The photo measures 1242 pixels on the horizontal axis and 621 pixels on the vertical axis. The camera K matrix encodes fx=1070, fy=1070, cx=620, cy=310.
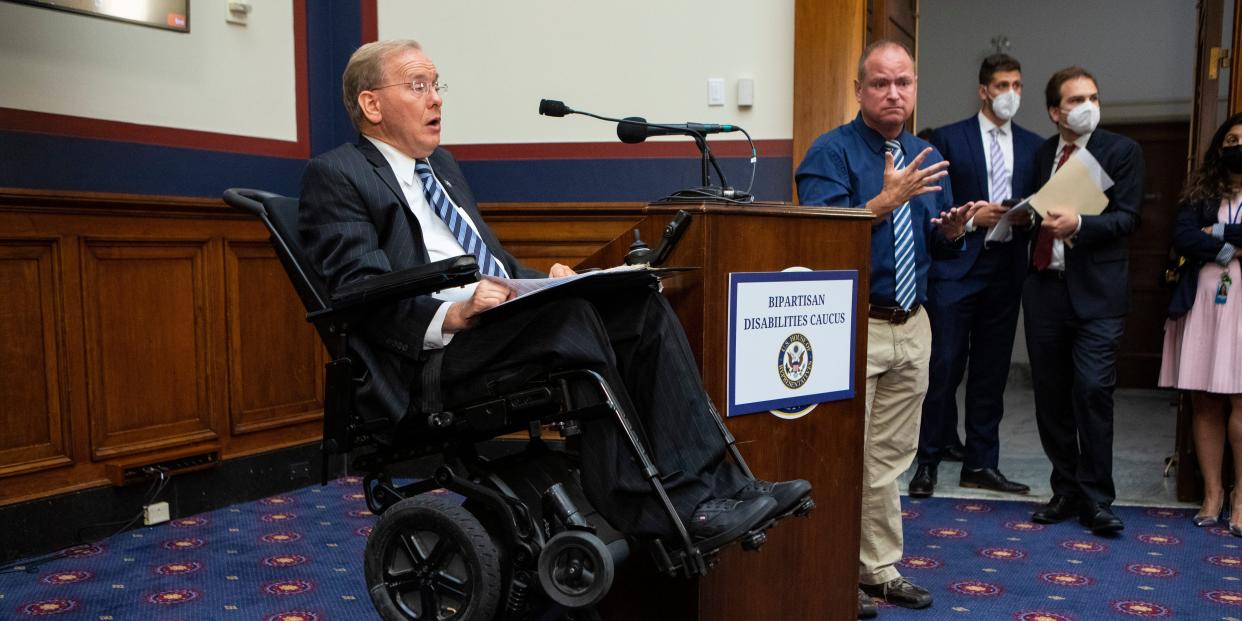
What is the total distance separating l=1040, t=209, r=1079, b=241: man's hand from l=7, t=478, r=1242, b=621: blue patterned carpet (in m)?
1.02

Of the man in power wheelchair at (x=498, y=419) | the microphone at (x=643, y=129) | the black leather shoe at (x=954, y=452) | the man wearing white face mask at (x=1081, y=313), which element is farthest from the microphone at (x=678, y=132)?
the black leather shoe at (x=954, y=452)

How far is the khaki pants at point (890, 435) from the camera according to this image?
2.79m

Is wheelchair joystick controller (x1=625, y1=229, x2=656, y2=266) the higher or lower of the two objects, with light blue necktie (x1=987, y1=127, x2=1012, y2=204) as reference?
lower

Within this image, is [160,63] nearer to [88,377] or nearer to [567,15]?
[88,377]

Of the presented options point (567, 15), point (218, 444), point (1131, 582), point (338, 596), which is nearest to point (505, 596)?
point (338, 596)

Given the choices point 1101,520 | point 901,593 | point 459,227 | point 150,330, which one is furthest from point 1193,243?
point 150,330

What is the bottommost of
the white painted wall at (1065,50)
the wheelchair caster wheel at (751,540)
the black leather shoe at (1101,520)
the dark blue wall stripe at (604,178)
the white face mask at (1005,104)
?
the black leather shoe at (1101,520)

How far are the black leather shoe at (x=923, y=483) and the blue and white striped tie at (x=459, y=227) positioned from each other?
2.41 meters

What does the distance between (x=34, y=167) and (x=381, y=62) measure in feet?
5.75

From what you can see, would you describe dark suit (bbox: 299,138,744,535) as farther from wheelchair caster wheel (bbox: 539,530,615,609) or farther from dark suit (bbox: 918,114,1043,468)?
dark suit (bbox: 918,114,1043,468)

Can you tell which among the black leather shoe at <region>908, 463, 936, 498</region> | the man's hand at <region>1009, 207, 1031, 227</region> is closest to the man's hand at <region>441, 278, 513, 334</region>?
the man's hand at <region>1009, 207, 1031, 227</region>

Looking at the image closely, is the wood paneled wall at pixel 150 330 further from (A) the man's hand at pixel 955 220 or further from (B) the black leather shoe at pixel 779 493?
(B) the black leather shoe at pixel 779 493

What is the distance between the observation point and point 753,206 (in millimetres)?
2100

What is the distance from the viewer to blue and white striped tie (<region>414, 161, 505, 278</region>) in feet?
7.74
